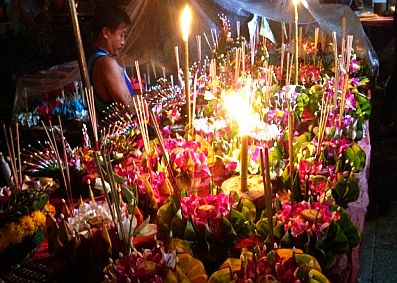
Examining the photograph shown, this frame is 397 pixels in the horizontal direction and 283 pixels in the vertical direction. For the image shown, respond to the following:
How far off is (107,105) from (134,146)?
3.49ft

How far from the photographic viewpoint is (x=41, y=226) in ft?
5.27

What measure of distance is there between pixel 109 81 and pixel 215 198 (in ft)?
6.13

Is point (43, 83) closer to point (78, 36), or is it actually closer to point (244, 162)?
point (78, 36)

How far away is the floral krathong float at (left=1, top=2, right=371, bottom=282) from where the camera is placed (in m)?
1.19

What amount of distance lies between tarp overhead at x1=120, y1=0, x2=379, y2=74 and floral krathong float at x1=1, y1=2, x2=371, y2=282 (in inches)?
45.9

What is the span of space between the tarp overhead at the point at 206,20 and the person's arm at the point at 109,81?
1127 millimetres

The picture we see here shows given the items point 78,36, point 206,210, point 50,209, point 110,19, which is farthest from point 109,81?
point 206,210

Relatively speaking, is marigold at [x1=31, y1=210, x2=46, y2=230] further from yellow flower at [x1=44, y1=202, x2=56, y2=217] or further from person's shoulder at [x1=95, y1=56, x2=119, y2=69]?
person's shoulder at [x1=95, y1=56, x2=119, y2=69]

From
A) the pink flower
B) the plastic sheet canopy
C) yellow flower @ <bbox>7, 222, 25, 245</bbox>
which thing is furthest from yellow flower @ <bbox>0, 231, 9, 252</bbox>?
the plastic sheet canopy

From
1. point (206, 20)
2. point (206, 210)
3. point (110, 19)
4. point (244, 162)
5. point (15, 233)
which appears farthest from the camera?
point (206, 20)

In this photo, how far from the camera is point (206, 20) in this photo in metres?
4.34

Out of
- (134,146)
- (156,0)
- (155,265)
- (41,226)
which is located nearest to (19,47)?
(156,0)

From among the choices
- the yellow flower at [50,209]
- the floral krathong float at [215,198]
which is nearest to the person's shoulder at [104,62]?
the floral krathong float at [215,198]

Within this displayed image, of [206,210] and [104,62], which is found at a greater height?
[104,62]
